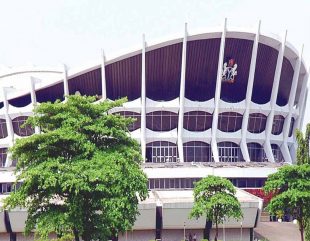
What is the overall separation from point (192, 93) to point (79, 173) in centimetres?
4058

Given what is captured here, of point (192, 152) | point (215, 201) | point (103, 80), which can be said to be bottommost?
point (215, 201)

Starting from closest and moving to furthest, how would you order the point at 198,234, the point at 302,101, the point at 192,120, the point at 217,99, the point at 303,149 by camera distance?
1. the point at 303,149
2. the point at 198,234
3. the point at 217,99
4. the point at 192,120
5. the point at 302,101

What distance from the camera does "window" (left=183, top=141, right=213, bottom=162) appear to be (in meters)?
55.6

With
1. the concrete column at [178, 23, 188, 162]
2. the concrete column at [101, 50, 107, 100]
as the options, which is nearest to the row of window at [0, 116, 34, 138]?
the concrete column at [101, 50, 107, 100]

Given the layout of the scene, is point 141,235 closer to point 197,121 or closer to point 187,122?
point 187,122

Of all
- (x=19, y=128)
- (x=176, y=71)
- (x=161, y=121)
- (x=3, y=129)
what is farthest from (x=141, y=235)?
(x=3, y=129)

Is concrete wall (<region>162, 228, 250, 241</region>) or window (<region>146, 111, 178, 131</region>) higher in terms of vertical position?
window (<region>146, 111, 178, 131</region>)

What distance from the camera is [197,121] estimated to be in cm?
5478

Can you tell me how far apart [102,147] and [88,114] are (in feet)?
5.01

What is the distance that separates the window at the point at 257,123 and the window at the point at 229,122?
1907 millimetres

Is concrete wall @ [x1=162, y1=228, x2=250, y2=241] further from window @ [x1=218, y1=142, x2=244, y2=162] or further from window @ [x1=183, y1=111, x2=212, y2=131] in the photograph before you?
window @ [x1=218, y1=142, x2=244, y2=162]

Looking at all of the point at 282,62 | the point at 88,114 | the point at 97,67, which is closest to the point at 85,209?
the point at 88,114

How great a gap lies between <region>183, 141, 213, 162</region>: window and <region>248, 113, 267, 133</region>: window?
6.75m

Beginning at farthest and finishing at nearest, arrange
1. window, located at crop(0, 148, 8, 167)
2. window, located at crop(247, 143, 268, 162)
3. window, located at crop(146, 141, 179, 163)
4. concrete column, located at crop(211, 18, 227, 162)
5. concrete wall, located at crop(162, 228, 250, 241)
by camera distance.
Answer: window, located at crop(247, 143, 268, 162) → window, located at crop(0, 148, 8, 167) → window, located at crop(146, 141, 179, 163) → concrete column, located at crop(211, 18, 227, 162) → concrete wall, located at crop(162, 228, 250, 241)
